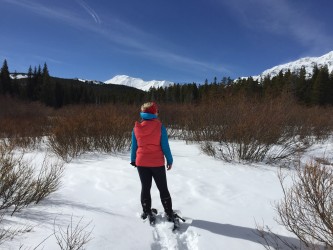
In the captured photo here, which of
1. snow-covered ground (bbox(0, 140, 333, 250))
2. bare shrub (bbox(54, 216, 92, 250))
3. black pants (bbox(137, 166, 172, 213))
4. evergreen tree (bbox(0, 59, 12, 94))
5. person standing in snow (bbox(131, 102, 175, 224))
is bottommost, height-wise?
snow-covered ground (bbox(0, 140, 333, 250))

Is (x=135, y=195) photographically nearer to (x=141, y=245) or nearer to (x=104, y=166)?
(x=141, y=245)

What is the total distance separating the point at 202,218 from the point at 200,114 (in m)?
6.57

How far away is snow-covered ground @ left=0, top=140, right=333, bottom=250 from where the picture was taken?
2.94 meters

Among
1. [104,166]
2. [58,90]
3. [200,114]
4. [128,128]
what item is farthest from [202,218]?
[58,90]

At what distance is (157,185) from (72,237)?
125 centimetres

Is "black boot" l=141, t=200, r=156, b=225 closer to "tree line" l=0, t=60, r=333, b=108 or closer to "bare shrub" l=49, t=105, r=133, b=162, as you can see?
"bare shrub" l=49, t=105, r=133, b=162

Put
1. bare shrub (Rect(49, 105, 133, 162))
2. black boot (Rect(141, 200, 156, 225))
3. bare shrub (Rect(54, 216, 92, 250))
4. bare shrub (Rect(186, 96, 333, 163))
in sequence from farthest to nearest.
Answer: bare shrub (Rect(49, 105, 133, 162)) < bare shrub (Rect(186, 96, 333, 163)) < black boot (Rect(141, 200, 156, 225)) < bare shrub (Rect(54, 216, 92, 250))

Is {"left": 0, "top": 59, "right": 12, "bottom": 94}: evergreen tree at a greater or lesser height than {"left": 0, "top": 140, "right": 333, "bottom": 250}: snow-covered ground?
greater

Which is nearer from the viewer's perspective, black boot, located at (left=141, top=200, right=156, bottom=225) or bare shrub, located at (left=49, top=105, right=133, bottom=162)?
black boot, located at (left=141, top=200, right=156, bottom=225)

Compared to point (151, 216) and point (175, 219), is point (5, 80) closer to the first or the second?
point (151, 216)

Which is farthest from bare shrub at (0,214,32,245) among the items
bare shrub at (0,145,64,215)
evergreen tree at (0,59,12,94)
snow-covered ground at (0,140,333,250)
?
evergreen tree at (0,59,12,94)

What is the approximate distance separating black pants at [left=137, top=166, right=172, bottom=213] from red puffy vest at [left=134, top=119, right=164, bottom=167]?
0.08 metres

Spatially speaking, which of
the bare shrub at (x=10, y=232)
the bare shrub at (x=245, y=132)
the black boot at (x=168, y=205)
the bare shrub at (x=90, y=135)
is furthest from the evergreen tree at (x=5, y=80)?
the black boot at (x=168, y=205)

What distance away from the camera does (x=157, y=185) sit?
140 inches
